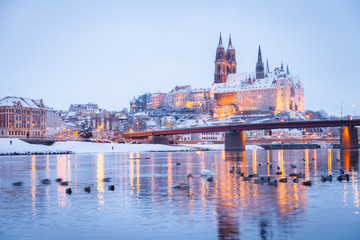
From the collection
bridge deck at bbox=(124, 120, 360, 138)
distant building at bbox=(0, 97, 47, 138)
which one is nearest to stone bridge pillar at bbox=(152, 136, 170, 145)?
bridge deck at bbox=(124, 120, 360, 138)

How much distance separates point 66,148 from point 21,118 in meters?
38.5

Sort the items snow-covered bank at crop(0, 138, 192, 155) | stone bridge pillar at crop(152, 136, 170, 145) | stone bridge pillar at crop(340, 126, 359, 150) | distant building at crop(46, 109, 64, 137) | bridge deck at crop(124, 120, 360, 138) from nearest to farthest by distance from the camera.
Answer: snow-covered bank at crop(0, 138, 192, 155), bridge deck at crop(124, 120, 360, 138), stone bridge pillar at crop(340, 126, 359, 150), stone bridge pillar at crop(152, 136, 170, 145), distant building at crop(46, 109, 64, 137)

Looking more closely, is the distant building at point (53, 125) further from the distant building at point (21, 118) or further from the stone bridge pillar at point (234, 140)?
the stone bridge pillar at point (234, 140)

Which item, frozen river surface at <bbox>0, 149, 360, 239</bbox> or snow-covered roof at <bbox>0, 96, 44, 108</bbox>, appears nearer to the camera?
frozen river surface at <bbox>0, 149, 360, 239</bbox>

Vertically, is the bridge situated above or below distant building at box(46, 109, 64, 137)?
below

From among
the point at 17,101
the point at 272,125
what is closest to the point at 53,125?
the point at 17,101

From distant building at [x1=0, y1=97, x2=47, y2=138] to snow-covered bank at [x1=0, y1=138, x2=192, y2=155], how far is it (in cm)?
2648

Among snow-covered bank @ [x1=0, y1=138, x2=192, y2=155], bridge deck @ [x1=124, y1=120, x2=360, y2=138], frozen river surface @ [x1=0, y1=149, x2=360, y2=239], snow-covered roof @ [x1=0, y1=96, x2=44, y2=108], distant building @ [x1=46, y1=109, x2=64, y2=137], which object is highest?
snow-covered roof @ [x1=0, y1=96, x2=44, y2=108]

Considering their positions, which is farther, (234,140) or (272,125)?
(234,140)

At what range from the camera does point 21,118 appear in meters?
148

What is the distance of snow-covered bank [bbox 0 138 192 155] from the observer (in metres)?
106

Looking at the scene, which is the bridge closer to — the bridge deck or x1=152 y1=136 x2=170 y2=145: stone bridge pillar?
the bridge deck

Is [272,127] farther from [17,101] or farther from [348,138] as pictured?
[17,101]

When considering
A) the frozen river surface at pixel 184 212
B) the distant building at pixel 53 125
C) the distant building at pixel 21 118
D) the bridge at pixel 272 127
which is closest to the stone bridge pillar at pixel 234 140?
the bridge at pixel 272 127
